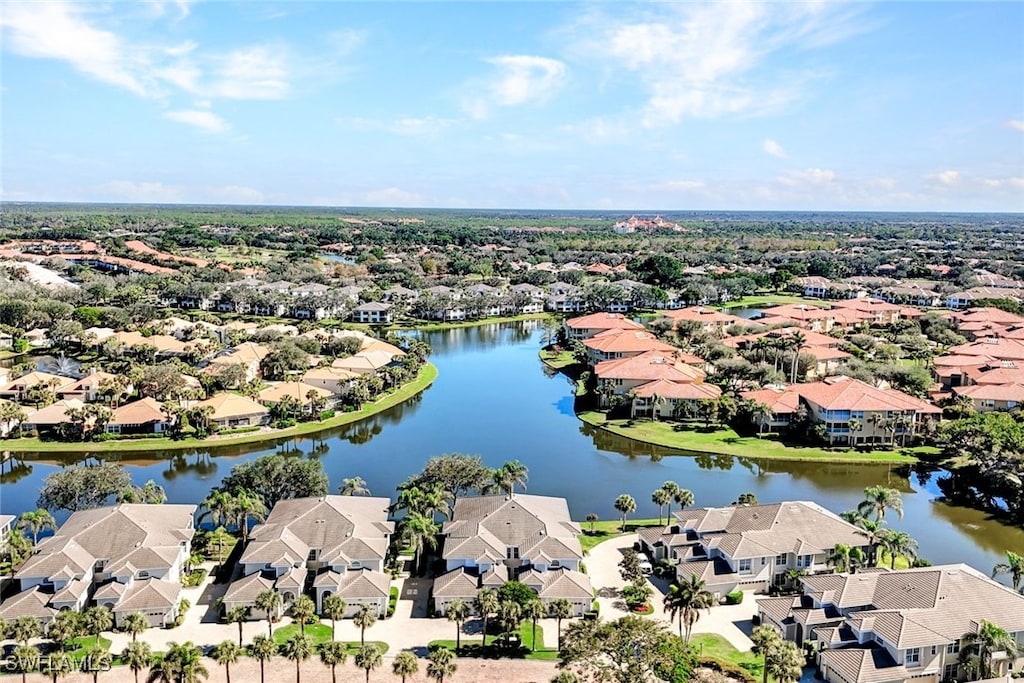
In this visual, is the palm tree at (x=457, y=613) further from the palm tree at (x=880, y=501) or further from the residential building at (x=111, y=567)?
the palm tree at (x=880, y=501)

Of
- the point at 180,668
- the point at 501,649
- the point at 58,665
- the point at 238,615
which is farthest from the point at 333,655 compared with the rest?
the point at 58,665

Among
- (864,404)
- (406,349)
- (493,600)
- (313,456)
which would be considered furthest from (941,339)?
(493,600)

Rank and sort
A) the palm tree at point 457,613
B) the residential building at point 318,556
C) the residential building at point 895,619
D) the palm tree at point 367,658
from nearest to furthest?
1. the palm tree at point 367,658
2. the residential building at point 895,619
3. the palm tree at point 457,613
4. the residential building at point 318,556

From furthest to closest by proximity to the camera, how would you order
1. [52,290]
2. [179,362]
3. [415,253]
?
[415,253] → [52,290] → [179,362]

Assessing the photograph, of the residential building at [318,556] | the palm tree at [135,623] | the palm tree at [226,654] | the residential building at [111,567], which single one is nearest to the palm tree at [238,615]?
the residential building at [318,556]

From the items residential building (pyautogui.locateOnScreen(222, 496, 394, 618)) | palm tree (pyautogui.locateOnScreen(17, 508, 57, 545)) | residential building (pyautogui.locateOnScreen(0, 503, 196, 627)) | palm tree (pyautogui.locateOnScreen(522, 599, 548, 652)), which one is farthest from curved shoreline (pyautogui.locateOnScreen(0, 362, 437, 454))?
palm tree (pyautogui.locateOnScreen(522, 599, 548, 652))

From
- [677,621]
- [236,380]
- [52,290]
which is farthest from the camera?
[52,290]

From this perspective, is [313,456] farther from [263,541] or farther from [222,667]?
[222,667]
